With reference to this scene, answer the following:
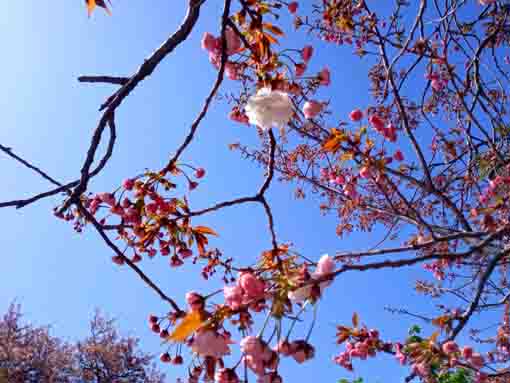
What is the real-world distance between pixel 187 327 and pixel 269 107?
2.64ft

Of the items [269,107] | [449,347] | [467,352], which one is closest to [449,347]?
[449,347]

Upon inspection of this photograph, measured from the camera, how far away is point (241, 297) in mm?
1061

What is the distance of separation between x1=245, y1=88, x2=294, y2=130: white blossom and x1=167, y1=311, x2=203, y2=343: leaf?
2.38ft

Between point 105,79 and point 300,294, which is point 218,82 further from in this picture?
point 300,294

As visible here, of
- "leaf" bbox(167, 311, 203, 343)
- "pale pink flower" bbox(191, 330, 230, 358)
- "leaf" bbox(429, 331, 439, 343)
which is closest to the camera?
"leaf" bbox(167, 311, 203, 343)

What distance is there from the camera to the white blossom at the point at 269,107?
4.79 ft

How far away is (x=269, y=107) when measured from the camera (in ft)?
4.83

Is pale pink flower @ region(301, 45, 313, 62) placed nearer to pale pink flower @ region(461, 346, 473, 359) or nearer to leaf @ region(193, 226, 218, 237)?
leaf @ region(193, 226, 218, 237)

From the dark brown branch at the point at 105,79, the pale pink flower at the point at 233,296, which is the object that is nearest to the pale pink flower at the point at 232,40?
the dark brown branch at the point at 105,79

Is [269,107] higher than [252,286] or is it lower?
higher

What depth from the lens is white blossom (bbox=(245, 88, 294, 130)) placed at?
146cm

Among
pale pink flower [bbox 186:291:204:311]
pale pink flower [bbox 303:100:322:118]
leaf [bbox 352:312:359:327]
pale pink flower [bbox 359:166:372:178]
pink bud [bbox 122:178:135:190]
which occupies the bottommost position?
pale pink flower [bbox 186:291:204:311]

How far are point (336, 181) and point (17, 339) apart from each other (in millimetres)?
12712

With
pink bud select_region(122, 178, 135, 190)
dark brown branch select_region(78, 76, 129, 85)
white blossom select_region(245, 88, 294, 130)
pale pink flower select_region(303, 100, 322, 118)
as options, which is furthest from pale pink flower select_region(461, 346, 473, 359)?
dark brown branch select_region(78, 76, 129, 85)
